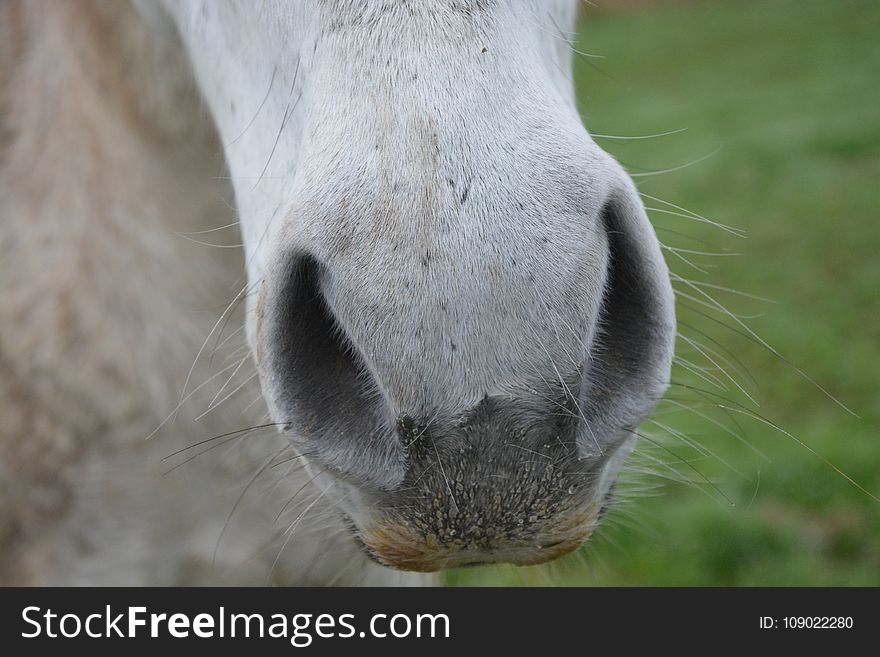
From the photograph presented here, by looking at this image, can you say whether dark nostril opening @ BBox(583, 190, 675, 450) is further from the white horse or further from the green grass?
the green grass

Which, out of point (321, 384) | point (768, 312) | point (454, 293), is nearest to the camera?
point (454, 293)

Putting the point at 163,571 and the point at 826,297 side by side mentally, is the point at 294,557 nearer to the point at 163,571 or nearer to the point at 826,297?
the point at 163,571

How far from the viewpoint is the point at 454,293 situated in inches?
34.5

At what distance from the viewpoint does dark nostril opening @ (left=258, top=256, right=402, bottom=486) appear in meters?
0.98

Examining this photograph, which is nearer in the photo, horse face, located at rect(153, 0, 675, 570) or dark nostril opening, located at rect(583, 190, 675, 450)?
horse face, located at rect(153, 0, 675, 570)

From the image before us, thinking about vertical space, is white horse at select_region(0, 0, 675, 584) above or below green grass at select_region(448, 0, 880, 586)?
above

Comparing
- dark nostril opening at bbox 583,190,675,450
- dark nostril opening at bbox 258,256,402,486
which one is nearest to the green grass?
dark nostril opening at bbox 583,190,675,450

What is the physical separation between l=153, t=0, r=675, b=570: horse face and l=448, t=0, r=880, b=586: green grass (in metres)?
0.37

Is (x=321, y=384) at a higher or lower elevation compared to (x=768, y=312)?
higher

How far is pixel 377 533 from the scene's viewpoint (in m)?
1.05

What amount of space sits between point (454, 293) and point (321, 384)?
0.23m

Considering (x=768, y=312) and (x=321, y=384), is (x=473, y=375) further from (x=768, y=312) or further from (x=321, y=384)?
(x=768, y=312)

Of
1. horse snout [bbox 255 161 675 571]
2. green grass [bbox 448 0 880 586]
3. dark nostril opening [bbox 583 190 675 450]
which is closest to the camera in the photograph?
horse snout [bbox 255 161 675 571]

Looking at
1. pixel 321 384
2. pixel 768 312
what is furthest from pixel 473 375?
pixel 768 312
